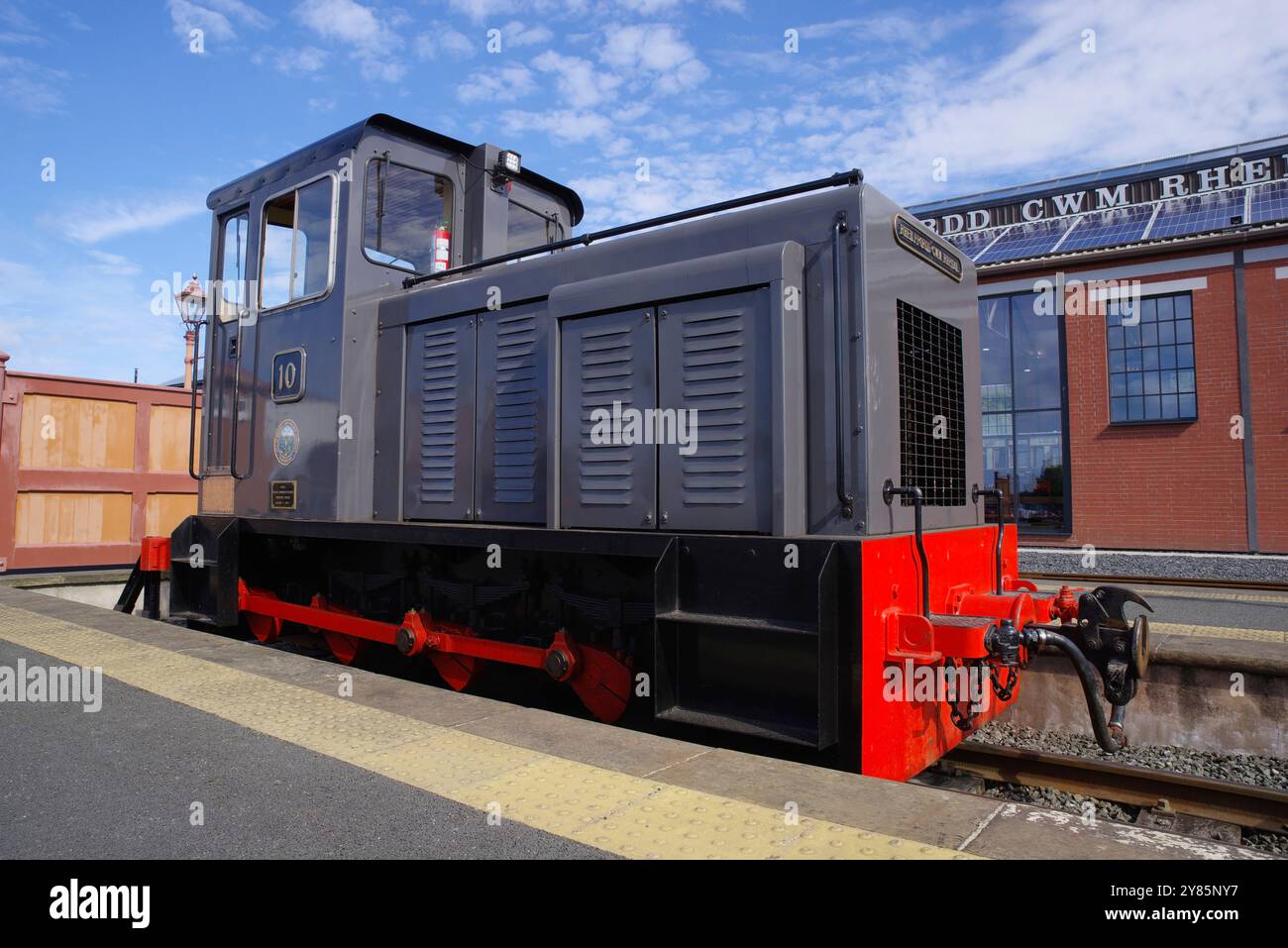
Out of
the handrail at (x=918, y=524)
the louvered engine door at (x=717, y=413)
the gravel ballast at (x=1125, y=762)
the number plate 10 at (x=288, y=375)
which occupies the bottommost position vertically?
the gravel ballast at (x=1125, y=762)

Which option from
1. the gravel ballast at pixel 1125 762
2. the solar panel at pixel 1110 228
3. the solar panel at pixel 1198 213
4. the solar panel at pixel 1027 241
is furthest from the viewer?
the solar panel at pixel 1027 241

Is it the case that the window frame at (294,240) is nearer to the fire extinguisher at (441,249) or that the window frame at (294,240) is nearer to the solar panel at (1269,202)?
the fire extinguisher at (441,249)

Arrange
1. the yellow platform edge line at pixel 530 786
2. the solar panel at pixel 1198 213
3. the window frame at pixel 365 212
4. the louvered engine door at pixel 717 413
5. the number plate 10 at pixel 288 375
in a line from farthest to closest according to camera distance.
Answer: the solar panel at pixel 1198 213
the number plate 10 at pixel 288 375
the window frame at pixel 365 212
the louvered engine door at pixel 717 413
the yellow platform edge line at pixel 530 786

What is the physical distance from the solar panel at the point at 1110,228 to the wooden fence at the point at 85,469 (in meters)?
13.5

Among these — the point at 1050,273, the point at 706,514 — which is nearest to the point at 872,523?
the point at 706,514

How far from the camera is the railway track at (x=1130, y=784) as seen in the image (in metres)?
3.70

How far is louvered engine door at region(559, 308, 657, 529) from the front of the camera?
3791mm

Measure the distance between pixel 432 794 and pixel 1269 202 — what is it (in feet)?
48.7

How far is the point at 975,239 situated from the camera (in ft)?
51.2

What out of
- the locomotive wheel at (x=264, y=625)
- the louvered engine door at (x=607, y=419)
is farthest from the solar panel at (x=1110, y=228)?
the locomotive wheel at (x=264, y=625)

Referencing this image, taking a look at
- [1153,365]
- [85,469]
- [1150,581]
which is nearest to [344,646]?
[85,469]

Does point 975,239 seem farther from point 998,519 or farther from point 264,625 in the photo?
point 264,625
